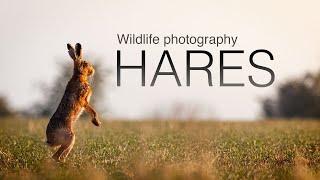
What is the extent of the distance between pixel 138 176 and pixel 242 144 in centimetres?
621

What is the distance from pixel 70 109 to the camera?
15938 millimetres

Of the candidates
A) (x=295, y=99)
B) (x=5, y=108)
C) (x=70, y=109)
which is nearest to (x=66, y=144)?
(x=70, y=109)

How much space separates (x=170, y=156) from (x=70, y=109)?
2.38 metres

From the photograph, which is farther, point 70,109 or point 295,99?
point 295,99

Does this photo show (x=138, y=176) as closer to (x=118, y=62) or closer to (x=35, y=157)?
(x=35, y=157)

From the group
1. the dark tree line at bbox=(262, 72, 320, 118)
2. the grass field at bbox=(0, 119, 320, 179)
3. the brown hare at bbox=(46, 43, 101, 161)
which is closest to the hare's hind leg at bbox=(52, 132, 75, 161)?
the brown hare at bbox=(46, 43, 101, 161)

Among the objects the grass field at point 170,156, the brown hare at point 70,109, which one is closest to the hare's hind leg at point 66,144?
the brown hare at point 70,109

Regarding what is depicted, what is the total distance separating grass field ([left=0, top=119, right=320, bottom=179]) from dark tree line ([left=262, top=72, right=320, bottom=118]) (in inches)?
1515

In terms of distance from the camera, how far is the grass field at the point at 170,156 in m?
14.2

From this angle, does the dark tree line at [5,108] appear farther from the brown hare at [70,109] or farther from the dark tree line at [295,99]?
the brown hare at [70,109]

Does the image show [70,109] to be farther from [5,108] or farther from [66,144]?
[5,108]

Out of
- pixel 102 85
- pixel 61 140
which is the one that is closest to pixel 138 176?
pixel 61 140

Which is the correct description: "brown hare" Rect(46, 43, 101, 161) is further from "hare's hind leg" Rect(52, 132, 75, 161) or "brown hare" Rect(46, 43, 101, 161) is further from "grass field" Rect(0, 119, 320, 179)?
"grass field" Rect(0, 119, 320, 179)

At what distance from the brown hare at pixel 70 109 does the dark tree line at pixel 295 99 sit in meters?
45.7
